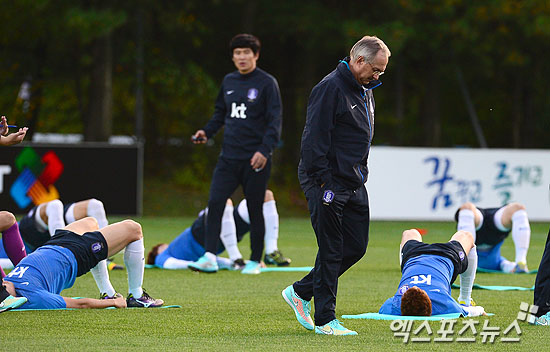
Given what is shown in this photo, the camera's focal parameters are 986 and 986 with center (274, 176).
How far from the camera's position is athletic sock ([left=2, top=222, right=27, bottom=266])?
25.6 feet

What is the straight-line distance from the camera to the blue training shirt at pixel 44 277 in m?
6.71

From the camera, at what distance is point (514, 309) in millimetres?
7402

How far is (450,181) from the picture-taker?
2034 cm

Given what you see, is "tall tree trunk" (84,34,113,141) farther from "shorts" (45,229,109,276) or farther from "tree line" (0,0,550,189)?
"shorts" (45,229,109,276)

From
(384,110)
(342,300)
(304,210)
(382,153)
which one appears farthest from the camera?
(384,110)

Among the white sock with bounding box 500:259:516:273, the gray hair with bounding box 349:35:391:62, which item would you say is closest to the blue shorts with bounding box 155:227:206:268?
the white sock with bounding box 500:259:516:273

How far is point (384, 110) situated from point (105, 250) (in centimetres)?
2997

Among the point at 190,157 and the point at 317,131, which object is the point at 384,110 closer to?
the point at 190,157

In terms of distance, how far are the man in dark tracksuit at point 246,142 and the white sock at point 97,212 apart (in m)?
1.07

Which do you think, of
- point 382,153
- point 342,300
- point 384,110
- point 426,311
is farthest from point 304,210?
point 426,311

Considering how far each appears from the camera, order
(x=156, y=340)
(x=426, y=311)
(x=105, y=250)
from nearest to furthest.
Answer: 1. (x=156, y=340)
2. (x=426, y=311)
3. (x=105, y=250)

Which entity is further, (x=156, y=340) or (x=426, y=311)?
(x=426, y=311)

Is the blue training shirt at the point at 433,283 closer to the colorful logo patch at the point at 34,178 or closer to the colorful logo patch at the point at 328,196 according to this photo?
the colorful logo patch at the point at 328,196

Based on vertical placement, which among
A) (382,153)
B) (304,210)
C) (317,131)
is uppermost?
(317,131)
